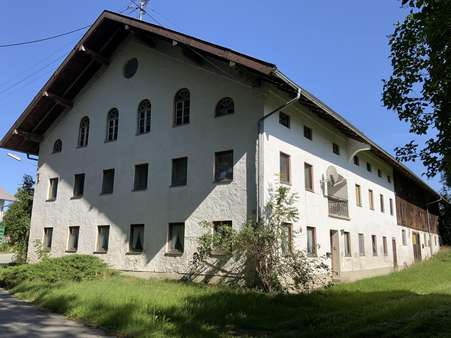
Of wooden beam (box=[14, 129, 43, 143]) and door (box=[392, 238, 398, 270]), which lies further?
door (box=[392, 238, 398, 270])

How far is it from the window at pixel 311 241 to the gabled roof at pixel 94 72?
488 cm

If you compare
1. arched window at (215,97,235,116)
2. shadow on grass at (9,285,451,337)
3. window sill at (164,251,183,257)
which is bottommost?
shadow on grass at (9,285,451,337)

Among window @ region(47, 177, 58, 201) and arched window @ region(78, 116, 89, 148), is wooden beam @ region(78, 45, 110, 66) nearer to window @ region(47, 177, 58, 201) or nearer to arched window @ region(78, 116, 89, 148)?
arched window @ region(78, 116, 89, 148)

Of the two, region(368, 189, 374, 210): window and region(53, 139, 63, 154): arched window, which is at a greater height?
region(53, 139, 63, 154): arched window

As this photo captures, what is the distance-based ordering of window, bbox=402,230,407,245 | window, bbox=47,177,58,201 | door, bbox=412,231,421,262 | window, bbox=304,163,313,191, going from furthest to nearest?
1. door, bbox=412,231,421,262
2. window, bbox=402,230,407,245
3. window, bbox=47,177,58,201
4. window, bbox=304,163,313,191

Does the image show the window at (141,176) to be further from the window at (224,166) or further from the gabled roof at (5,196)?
the gabled roof at (5,196)

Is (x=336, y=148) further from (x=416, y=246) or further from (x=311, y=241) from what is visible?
Result: (x=416, y=246)

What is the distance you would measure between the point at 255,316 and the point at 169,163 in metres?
8.75

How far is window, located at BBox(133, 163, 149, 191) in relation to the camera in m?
18.8

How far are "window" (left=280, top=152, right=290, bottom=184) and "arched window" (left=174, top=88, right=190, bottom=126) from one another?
4272 mm

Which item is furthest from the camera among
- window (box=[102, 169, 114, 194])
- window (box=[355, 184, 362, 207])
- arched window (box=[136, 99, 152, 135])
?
window (box=[355, 184, 362, 207])

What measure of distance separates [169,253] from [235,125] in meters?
5.69

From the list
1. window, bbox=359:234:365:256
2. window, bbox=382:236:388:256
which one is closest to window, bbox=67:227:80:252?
window, bbox=359:234:365:256

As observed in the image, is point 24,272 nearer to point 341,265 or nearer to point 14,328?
point 14,328
